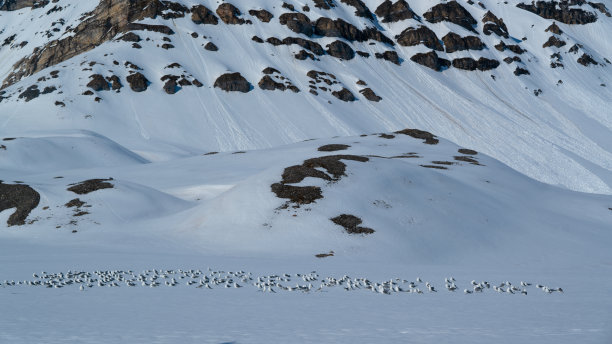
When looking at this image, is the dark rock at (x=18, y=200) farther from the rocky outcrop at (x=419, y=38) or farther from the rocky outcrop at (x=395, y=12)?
the rocky outcrop at (x=395, y=12)

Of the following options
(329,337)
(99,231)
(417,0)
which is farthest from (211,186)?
(417,0)

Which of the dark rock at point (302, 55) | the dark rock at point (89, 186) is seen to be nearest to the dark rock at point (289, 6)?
the dark rock at point (302, 55)

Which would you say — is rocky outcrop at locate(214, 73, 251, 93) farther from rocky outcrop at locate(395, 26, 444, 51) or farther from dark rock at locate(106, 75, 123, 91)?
rocky outcrop at locate(395, 26, 444, 51)

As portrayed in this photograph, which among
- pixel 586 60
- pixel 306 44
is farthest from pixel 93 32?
pixel 586 60

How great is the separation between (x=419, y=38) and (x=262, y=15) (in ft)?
174

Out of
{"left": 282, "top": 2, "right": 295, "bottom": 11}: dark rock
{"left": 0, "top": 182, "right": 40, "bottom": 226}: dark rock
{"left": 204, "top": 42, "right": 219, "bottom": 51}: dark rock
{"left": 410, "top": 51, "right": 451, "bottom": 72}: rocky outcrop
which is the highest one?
{"left": 282, "top": 2, "right": 295, "bottom": 11}: dark rock

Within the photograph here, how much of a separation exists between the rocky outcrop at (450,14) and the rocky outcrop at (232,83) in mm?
86471

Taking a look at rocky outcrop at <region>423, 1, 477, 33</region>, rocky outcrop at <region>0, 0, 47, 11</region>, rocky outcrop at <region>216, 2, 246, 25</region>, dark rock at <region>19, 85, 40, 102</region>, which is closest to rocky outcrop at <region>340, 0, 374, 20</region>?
rocky outcrop at <region>423, 1, 477, 33</region>

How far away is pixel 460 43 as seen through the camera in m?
155

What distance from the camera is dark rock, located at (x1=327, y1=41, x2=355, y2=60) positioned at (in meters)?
139

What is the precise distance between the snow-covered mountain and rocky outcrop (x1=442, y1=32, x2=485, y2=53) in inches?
21.9

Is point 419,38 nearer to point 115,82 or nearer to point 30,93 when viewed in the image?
point 115,82

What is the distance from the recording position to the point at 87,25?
14038 centimetres

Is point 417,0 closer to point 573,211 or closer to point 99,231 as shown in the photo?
point 573,211
